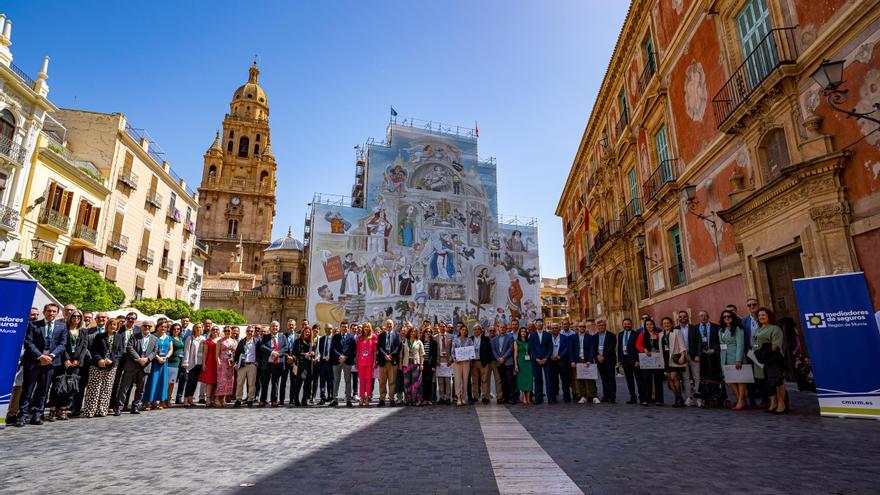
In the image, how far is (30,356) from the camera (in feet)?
20.9

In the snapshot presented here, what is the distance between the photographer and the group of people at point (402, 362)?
23.4 feet

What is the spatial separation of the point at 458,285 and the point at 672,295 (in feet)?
75.3

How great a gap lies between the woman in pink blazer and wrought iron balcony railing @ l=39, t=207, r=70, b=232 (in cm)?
1554

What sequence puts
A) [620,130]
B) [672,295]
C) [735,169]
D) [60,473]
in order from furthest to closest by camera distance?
[620,130], [672,295], [735,169], [60,473]

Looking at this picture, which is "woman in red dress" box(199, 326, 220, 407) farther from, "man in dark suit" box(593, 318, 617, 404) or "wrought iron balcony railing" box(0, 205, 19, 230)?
"wrought iron balcony railing" box(0, 205, 19, 230)

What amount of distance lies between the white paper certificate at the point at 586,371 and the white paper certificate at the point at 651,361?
887mm

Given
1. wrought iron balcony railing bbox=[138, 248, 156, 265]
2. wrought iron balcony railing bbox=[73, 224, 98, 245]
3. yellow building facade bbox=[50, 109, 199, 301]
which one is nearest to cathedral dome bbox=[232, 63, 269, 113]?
yellow building facade bbox=[50, 109, 199, 301]

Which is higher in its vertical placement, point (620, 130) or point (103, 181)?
point (620, 130)

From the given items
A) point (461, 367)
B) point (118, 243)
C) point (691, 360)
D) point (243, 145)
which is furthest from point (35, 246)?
point (243, 145)

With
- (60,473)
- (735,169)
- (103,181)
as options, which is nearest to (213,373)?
(60,473)

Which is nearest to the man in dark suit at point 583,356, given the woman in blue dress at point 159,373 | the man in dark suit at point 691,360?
the man in dark suit at point 691,360

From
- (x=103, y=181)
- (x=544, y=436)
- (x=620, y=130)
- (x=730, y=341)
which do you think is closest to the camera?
(x=544, y=436)

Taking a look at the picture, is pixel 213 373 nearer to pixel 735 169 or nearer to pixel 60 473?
pixel 60 473

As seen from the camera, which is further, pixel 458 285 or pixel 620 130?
pixel 458 285
